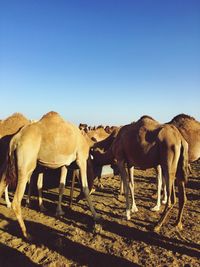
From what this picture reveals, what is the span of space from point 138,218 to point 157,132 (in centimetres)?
247

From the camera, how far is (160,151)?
22.7 feet

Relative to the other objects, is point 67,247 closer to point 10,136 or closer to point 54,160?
point 54,160

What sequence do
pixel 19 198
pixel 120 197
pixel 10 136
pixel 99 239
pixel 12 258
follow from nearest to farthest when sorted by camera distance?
pixel 12 258 → pixel 19 198 → pixel 99 239 → pixel 10 136 → pixel 120 197

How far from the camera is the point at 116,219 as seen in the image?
7.74 m

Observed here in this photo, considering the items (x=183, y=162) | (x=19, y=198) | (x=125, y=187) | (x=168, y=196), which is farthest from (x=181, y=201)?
(x=19, y=198)

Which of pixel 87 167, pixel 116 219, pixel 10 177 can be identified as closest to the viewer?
pixel 10 177

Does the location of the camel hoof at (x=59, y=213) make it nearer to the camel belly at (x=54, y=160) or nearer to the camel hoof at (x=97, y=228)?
the camel hoof at (x=97, y=228)

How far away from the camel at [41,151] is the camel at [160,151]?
1.23 meters

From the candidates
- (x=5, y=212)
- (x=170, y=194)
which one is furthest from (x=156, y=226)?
(x=5, y=212)

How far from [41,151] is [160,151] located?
278cm

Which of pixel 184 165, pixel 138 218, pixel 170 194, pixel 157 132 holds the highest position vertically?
pixel 157 132

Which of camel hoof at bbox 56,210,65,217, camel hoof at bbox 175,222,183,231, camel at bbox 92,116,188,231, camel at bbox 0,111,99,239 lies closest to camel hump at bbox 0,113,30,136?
camel at bbox 0,111,99,239

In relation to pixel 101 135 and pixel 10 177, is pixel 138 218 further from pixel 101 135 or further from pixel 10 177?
pixel 101 135

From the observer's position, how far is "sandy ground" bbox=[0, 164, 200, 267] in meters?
5.43
